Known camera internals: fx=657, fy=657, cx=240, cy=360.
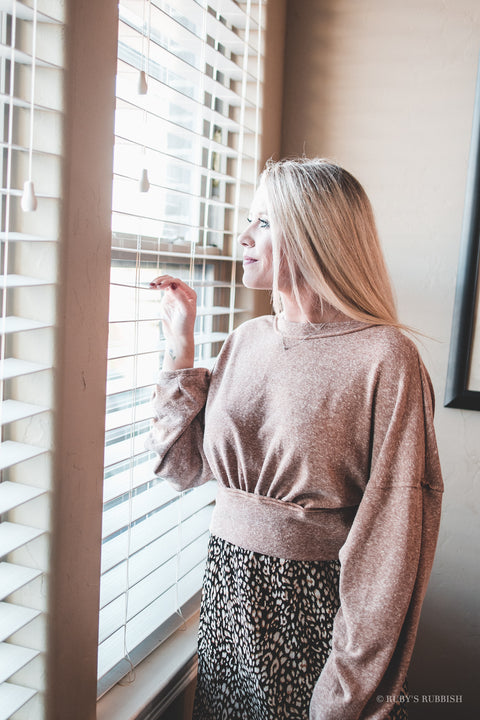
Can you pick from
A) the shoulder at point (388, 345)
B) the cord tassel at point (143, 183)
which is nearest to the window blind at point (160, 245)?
the cord tassel at point (143, 183)

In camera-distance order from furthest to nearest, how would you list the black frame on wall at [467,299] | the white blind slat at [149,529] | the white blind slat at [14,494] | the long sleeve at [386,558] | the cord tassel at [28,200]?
the black frame on wall at [467,299] < the white blind slat at [149,529] < the long sleeve at [386,558] < the white blind slat at [14,494] < the cord tassel at [28,200]

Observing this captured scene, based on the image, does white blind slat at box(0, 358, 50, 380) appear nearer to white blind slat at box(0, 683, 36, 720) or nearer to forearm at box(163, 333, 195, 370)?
forearm at box(163, 333, 195, 370)

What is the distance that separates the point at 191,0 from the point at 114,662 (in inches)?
52.0

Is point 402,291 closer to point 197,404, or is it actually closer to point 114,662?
point 197,404

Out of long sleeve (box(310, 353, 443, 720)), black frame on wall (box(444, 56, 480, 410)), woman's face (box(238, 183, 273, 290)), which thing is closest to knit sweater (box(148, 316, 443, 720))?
long sleeve (box(310, 353, 443, 720))

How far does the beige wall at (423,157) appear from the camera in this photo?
66.4 inches

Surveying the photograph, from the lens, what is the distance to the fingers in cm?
121

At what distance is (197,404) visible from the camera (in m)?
1.26

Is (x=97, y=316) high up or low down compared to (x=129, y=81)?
down

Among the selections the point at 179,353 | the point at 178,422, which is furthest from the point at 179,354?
the point at 178,422

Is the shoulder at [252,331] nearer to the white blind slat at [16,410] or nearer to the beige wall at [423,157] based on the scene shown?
the white blind slat at [16,410]

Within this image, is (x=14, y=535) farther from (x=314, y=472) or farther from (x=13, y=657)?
(x=314, y=472)

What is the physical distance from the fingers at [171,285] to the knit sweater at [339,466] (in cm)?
15

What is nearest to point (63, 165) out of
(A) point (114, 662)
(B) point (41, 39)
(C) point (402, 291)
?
(B) point (41, 39)
